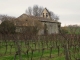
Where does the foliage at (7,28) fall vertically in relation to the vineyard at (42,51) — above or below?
above

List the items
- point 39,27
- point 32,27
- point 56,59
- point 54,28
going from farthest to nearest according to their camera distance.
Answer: point 54,28, point 39,27, point 32,27, point 56,59

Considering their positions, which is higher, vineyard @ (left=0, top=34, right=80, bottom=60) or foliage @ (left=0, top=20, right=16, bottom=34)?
foliage @ (left=0, top=20, right=16, bottom=34)

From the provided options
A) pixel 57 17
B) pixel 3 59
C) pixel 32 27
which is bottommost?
pixel 3 59

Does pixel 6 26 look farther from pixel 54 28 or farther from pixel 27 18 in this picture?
pixel 54 28

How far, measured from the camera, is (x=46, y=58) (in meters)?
14.4

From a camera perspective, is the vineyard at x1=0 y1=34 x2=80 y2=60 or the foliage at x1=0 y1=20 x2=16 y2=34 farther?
the foliage at x1=0 y1=20 x2=16 y2=34

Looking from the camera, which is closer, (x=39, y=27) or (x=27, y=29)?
(x=27, y=29)

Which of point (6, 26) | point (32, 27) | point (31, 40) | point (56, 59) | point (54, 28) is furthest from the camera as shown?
point (54, 28)

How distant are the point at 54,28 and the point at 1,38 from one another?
94.9 ft

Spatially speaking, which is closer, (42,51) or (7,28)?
(42,51)

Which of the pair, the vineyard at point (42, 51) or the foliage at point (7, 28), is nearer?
the vineyard at point (42, 51)

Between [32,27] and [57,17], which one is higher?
[57,17]

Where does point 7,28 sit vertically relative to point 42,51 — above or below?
above


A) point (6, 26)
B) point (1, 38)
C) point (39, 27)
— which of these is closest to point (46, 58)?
point (1, 38)
